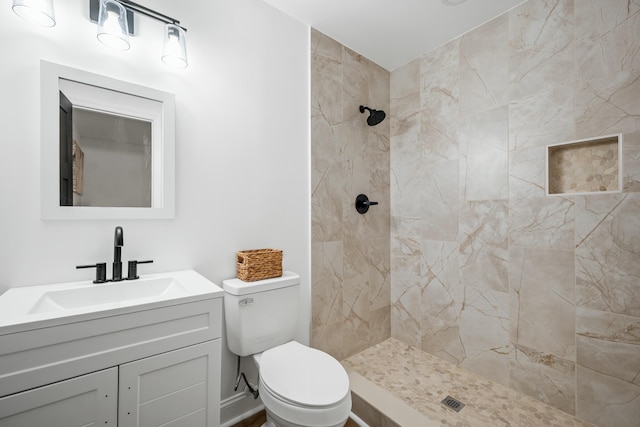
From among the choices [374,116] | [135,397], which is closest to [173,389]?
[135,397]

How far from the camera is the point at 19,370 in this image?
0.79 meters

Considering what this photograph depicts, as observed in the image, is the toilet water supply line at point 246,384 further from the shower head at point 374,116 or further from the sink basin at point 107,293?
the shower head at point 374,116

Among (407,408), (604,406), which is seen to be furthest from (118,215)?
(604,406)

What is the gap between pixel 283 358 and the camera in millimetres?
1375

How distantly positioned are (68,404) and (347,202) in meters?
1.71

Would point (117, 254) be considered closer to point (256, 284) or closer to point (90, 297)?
point (90, 297)

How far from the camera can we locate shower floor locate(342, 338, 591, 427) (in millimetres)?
1513

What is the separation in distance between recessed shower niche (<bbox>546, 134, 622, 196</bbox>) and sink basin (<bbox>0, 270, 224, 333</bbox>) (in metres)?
1.90

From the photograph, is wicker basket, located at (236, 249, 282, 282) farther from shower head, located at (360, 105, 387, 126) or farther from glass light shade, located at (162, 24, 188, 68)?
shower head, located at (360, 105, 387, 126)

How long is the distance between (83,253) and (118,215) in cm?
20

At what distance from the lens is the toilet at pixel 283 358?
1093mm

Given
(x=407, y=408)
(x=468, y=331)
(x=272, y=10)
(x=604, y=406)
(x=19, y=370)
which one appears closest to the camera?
(x=19, y=370)

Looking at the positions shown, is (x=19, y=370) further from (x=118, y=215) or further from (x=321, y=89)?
(x=321, y=89)

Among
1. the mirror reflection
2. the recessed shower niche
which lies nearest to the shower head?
the recessed shower niche
